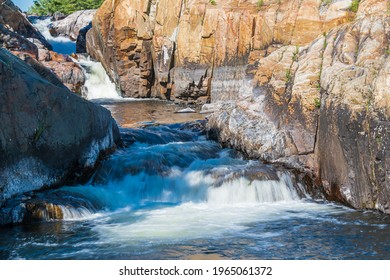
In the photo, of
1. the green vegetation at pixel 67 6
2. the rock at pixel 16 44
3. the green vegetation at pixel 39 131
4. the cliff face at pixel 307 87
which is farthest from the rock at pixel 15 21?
the green vegetation at pixel 39 131

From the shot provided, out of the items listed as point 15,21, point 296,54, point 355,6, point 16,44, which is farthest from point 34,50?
point 296,54

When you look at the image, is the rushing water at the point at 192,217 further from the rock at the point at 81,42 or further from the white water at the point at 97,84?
the rock at the point at 81,42

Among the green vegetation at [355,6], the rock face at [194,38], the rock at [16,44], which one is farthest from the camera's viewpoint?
the rock at [16,44]

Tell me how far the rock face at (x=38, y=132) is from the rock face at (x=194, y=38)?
1130 centimetres

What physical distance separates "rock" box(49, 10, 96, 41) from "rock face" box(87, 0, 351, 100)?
9451 mm

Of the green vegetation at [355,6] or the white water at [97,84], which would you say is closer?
the green vegetation at [355,6]

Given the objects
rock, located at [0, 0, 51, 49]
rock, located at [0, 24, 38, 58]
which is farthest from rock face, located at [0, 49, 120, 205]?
rock, located at [0, 0, 51, 49]

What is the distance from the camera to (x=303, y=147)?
10.9 m

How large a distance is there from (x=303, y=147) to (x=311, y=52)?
2.51m

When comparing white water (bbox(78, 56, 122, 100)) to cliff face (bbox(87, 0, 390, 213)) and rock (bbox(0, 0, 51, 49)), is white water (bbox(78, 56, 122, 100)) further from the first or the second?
cliff face (bbox(87, 0, 390, 213))

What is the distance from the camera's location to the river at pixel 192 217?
7.24 m

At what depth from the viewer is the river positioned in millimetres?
7242

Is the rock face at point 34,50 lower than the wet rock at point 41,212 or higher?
higher

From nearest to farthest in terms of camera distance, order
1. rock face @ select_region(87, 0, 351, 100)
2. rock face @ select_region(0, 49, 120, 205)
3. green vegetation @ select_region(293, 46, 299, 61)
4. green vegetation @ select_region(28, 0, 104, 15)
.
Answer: rock face @ select_region(0, 49, 120, 205) < green vegetation @ select_region(293, 46, 299, 61) < rock face @ select_region(87, 0, 351, 100) < green vegetation @ select_region(28, 0, 104, 15)
